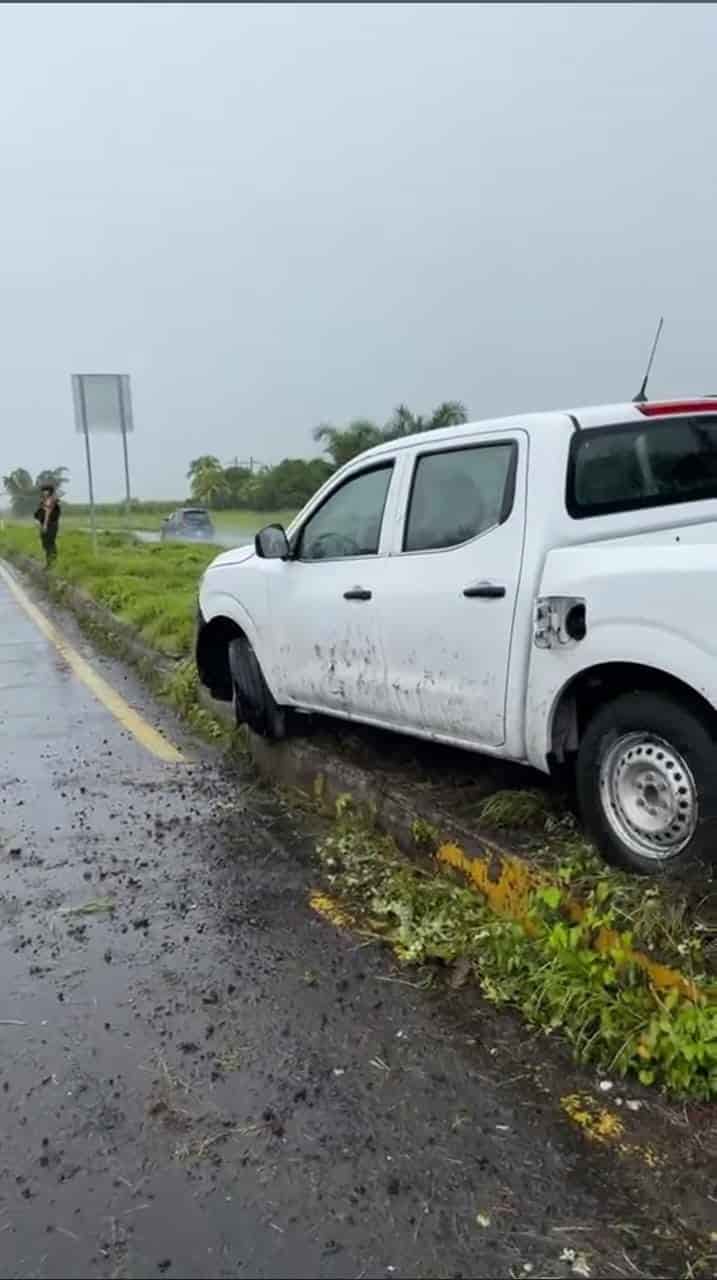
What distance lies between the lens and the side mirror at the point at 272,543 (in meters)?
5.50

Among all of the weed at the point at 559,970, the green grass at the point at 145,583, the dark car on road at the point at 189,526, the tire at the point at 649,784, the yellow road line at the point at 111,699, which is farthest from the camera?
the dark car on road at the point at 189,526

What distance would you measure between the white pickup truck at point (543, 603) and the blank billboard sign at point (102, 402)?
1492 centimetres

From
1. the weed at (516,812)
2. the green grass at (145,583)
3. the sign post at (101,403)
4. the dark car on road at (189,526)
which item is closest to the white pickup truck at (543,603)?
the weed at (516,812)

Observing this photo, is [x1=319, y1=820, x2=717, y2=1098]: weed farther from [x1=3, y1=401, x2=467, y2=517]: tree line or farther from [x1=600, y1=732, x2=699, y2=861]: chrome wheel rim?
[x1=3, y1=401, x2=467, y2=517]: tree line

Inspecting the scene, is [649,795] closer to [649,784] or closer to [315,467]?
[649,784]

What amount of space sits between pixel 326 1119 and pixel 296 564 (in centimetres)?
317

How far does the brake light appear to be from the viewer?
435 cm

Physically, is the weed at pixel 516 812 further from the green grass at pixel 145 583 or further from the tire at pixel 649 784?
the green grass at pixel 145 583

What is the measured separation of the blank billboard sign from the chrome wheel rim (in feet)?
56.4

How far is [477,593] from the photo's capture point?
13.4 ft

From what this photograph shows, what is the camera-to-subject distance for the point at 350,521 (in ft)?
17.1

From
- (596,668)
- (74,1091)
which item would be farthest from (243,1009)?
(596,668)

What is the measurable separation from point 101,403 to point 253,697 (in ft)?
48.9

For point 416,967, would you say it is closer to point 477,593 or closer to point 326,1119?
point 326,1119
